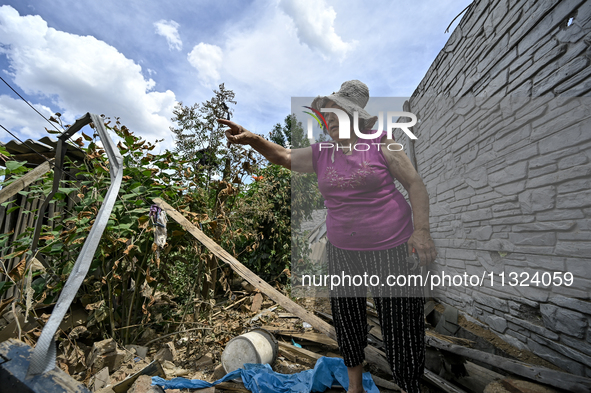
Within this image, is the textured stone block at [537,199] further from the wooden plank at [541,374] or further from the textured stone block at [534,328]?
the wooden plank at [541,374]

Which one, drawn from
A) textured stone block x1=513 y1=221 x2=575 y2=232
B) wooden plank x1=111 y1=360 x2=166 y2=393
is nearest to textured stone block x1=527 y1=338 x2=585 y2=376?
textured stone block x1=513 y1=221 x2=575 y2=232

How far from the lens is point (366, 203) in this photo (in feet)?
5.20

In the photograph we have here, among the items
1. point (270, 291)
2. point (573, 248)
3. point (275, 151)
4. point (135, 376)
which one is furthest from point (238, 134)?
point (573, 248)

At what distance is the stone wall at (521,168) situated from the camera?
189 cm

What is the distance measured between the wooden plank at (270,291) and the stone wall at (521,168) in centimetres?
137

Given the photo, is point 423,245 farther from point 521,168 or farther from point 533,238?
point 521,168

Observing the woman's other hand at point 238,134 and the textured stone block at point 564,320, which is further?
the textured stone block at point 564,320

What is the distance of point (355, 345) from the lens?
A: 167 centimetres

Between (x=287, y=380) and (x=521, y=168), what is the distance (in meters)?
2.70

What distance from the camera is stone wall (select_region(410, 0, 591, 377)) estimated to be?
6.20 ft

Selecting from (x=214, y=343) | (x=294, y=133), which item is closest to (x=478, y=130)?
(x=294, y=133)

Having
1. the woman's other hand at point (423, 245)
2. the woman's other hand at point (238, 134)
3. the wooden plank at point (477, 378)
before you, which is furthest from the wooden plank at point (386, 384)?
the woman's other hand at point (238, 134)

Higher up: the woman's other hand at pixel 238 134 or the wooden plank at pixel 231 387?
the woman's other hand at pixel 238 134

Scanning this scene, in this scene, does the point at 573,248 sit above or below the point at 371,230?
below
